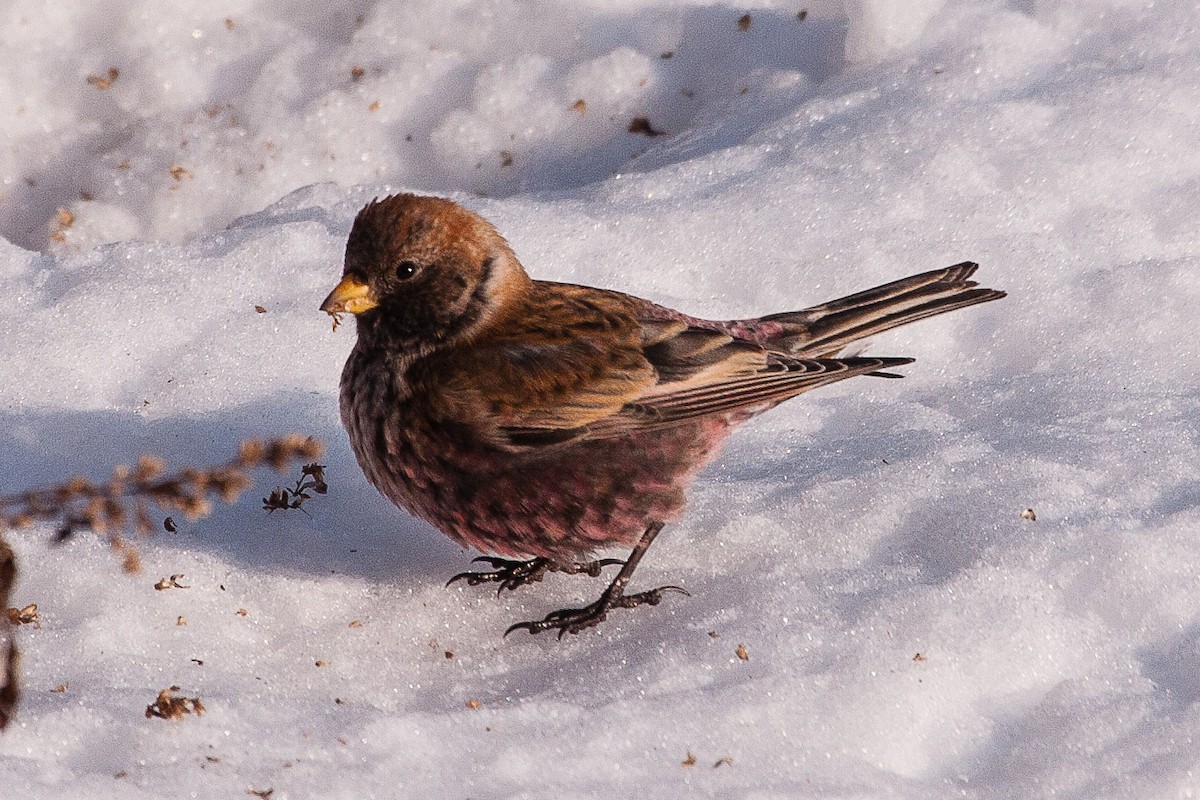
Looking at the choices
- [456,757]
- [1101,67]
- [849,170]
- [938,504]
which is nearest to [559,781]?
[456,757]

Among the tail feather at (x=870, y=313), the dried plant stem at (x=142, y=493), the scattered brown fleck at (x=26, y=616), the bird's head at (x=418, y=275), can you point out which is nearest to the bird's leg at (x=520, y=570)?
the bird's head at (x=418, y=275)

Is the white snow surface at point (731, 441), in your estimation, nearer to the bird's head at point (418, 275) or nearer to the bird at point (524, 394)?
the bird at point (524, 394)

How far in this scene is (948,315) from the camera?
16.8 feet

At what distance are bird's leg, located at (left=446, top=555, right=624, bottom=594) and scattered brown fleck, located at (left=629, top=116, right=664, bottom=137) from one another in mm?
2391

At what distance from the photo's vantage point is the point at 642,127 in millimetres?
6098

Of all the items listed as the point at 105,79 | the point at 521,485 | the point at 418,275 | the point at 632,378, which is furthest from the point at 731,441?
the point at 105,79

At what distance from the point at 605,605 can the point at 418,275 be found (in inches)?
41.1

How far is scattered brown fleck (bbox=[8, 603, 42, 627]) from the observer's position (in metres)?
3.58

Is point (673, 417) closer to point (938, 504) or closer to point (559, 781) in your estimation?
point (938, 504)

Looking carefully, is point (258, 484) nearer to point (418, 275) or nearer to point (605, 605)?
point (418, 275)

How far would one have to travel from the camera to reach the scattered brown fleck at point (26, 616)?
3578 mm

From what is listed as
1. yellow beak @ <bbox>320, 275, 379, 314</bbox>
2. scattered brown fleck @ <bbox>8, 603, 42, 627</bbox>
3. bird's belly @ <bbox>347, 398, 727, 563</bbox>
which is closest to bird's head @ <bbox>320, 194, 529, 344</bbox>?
yellow beak @ <bbox>320, 275, 379, 314</bbox>

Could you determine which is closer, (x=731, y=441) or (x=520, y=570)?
(x=520, y=570)

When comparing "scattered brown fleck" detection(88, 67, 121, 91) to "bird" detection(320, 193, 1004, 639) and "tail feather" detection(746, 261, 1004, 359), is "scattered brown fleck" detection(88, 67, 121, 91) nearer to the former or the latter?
"bird" detection(320, 193, 1004, 639)
